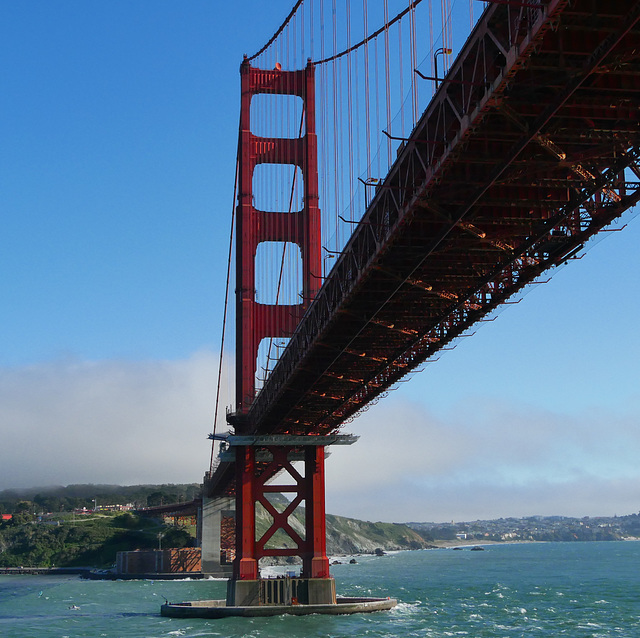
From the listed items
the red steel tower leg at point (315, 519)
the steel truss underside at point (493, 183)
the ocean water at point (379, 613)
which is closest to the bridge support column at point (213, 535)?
the ocean water at point (379, 613)

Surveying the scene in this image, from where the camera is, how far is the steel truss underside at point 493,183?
12.5 meters

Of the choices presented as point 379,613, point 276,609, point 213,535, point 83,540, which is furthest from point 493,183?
point 83,540

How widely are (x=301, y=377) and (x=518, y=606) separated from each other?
20.8 metres

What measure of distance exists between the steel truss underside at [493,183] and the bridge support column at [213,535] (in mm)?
47970

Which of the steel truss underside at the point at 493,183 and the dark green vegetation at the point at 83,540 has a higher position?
the steel truss underside at the point at 493,183

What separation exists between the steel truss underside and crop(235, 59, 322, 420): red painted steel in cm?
1111

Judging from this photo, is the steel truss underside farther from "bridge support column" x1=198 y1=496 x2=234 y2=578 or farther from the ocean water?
"bridge support column" x1=198 y1=496 x2=234 y2=578

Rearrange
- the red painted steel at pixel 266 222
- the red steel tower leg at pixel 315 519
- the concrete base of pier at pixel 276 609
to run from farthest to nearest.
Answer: the red painted steel at pixel 266 222 < the red steel tower leg at pixel 315 519 < the concrete base of pier at pixel 276 609

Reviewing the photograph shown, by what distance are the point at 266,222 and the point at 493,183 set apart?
2701 centimetres

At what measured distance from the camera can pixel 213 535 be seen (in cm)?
7512

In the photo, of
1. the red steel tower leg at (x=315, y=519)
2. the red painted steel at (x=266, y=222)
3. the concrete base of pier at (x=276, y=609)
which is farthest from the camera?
the red painted steel at (x=266, y=222)

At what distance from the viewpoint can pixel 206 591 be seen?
57688 millimetres

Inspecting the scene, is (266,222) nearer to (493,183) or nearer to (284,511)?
(284,511)

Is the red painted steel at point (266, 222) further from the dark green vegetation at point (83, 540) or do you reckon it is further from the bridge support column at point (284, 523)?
the dark green vegetation at point (83, 540)
